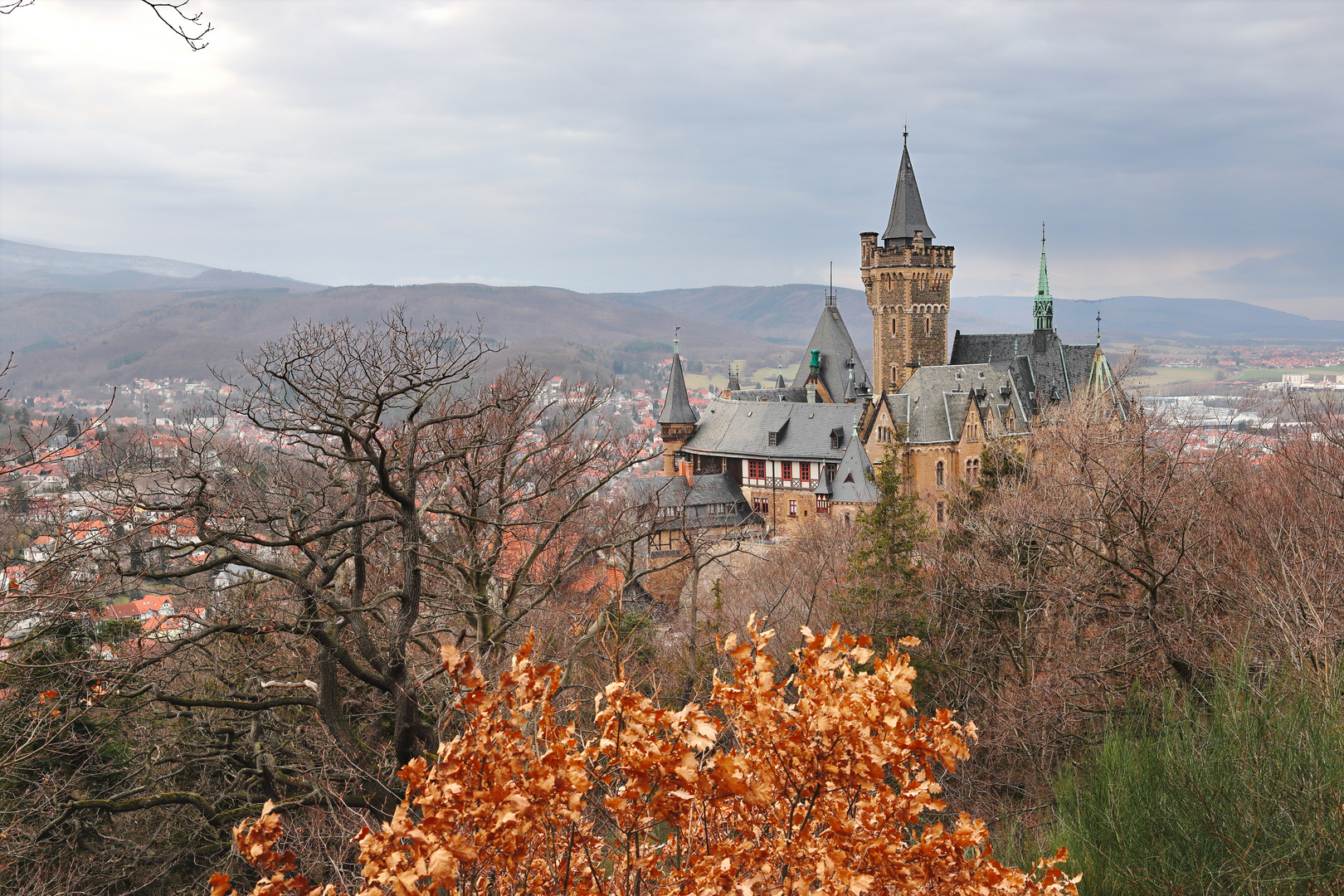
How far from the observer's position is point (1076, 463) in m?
21.6

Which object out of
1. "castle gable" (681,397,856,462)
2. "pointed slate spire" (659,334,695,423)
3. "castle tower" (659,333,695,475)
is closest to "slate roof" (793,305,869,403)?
"castle gable" (681,397,856,462)

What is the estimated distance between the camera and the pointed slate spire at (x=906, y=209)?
193ft

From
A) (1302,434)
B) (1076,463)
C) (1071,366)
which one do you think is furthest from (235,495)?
(1071,366)

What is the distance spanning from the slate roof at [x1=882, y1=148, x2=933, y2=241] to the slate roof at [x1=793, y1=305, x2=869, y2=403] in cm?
833

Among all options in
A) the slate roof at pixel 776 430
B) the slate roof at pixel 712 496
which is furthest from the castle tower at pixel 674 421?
the slate roof at pixel 712 496

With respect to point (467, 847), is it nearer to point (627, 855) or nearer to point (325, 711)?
point (627, 855)

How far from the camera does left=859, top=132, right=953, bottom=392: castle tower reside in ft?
192

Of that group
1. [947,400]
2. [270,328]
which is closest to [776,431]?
[947,400]

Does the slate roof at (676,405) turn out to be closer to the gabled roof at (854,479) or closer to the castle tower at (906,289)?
the castle tower at (906,289)

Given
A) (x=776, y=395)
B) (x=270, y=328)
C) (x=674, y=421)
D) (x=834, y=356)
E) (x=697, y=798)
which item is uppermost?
(x=270, y=328)

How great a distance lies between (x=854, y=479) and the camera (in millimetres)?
49094

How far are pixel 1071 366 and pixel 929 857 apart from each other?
6158 centimetres

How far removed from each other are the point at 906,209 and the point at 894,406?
642 inches

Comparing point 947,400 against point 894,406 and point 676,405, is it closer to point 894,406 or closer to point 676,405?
point 894,406
